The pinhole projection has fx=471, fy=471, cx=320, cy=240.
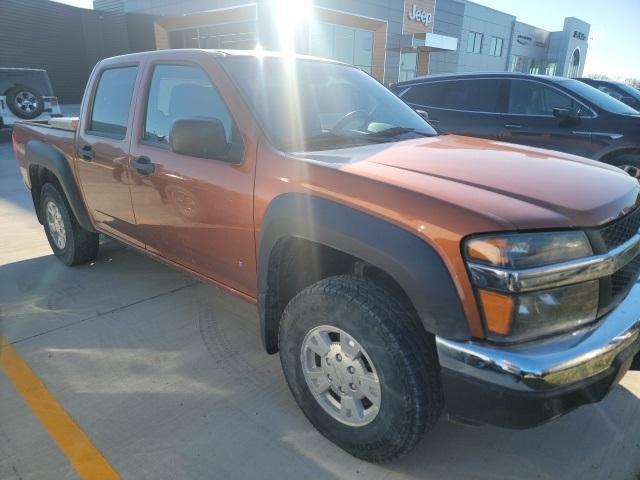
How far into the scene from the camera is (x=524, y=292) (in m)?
1.60

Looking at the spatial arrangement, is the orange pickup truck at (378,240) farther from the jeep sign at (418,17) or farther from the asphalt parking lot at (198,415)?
the jeep sign at (418,17)

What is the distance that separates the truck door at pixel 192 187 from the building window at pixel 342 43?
56.0ft

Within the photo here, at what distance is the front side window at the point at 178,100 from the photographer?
2.68m

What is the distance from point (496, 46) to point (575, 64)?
47.6 feet

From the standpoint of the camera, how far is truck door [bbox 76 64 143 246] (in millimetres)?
3326

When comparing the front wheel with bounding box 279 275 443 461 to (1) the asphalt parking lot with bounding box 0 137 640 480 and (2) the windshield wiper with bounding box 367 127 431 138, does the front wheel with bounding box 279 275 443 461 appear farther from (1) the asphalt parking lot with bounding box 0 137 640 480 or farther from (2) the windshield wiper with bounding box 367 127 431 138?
(2) the windshield wiper with bounding box 367 127 431 138

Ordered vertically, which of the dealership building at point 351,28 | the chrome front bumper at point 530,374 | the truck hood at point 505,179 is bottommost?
the chrome front bumper at point 530,374

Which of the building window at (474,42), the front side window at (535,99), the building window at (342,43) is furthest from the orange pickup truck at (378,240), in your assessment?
the building window at (474,42)

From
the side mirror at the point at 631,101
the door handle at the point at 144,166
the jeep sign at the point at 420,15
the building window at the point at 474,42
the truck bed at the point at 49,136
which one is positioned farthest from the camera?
the building window at the point at 474,42

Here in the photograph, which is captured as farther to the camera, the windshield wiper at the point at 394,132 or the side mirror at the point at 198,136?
the windshield wiper at the point at 394,132

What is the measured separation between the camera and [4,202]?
6.73 m

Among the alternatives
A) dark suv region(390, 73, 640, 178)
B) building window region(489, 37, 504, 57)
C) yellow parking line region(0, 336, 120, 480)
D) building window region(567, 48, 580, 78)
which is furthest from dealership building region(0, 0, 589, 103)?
building window region(567, 48, 580, 78)

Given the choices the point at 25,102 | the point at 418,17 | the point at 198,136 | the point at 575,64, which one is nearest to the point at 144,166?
the point at 198,136

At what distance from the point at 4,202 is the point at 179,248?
522 cm
